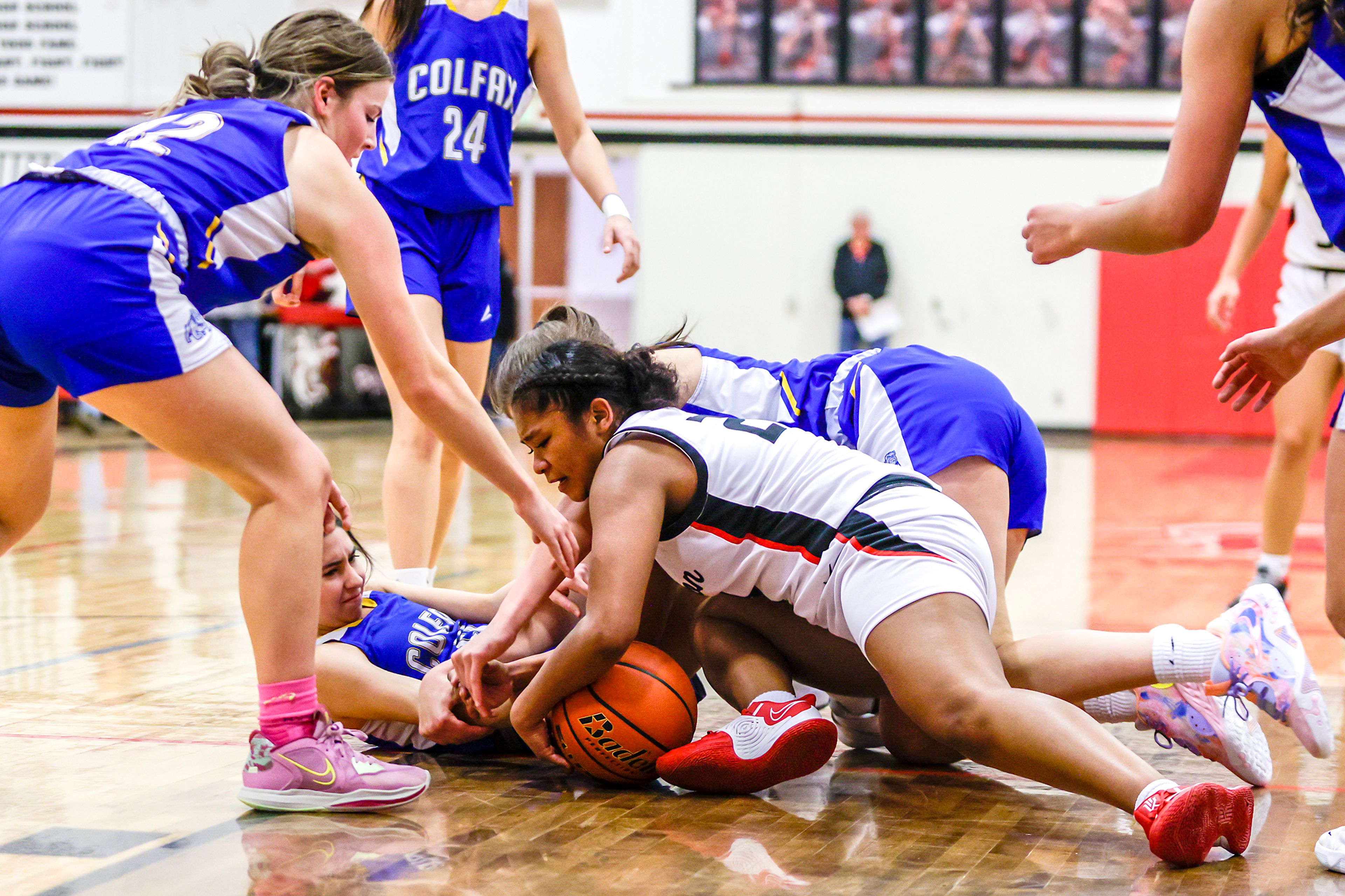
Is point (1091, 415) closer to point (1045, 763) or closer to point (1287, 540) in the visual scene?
point (1287, 540)

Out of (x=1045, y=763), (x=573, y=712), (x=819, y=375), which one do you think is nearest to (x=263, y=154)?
(x=573, y=712)

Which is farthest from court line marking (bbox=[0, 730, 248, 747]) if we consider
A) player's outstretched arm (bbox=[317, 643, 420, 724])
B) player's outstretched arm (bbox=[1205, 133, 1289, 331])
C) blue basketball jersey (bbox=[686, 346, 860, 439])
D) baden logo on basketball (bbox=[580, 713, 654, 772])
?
player's outstretched arm (bbox=[1205, 133, 1289, 331])

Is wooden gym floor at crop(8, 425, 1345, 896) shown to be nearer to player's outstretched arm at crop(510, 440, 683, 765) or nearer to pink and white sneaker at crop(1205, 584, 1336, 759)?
pink and white sneaker at crop(1205, 584, 1336, 759)

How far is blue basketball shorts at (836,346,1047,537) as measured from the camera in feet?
9.45

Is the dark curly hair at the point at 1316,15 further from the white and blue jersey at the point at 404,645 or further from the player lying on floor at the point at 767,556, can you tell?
the white and blue jersey at the point at 404,645

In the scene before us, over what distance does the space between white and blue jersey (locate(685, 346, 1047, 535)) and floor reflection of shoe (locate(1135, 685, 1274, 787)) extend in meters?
0.53

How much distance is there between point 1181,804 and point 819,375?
1.38 metres


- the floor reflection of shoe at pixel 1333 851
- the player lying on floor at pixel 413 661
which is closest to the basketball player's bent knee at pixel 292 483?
the player lying on floor at pixel 413 661

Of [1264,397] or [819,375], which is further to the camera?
[819,375]

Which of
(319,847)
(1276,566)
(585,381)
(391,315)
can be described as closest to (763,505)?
(585,381)

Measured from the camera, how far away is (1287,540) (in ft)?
14.1

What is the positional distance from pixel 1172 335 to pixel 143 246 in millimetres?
12945

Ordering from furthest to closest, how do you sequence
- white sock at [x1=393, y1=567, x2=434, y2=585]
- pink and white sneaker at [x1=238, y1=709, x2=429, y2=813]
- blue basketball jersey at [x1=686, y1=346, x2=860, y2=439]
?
1. white sock at [x1=393, y1=567, x2=434, y2=585]
2. blue basketball jersey at [x1=686, y1=346, x2=860, y2=439]
3. pink and white sneaker at [x1=238, y1=709, x2=429, y2=813]

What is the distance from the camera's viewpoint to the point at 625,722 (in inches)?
100
